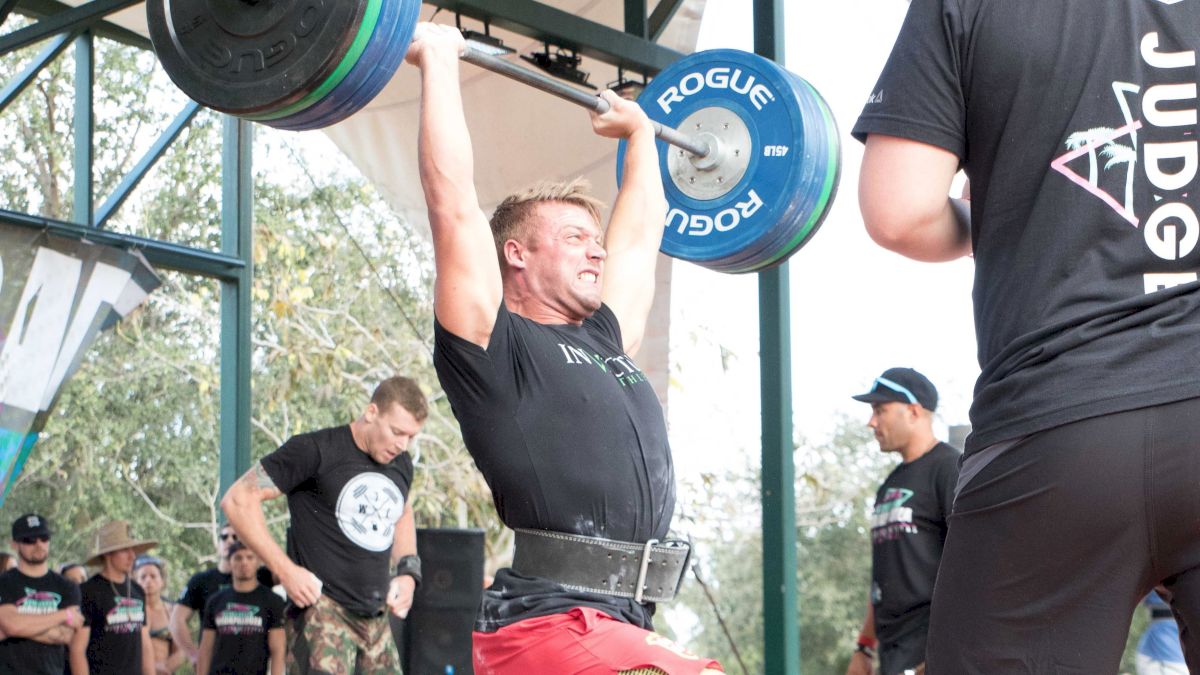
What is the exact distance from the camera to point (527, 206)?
2350mm

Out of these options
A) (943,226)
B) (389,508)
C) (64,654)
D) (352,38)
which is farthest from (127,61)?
(943,226)

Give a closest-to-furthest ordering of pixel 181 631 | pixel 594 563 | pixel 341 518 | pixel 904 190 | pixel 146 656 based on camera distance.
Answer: pixel 904 190 < pixel 594 563 < pixel 341 518 < pixel 146 656 < pixel 181 631

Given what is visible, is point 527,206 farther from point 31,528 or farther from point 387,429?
point 31,528

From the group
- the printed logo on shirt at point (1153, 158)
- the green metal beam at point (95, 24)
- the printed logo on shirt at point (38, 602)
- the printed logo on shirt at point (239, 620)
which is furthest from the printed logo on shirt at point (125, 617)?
the printed logo on shirt at point (1153, 158)

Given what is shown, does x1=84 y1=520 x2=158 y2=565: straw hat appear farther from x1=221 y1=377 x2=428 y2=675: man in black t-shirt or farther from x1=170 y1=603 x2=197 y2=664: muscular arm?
x1=221 y1=377 x2=428 y2=675: man in black t-shirt

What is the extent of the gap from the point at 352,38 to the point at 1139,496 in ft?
4.67

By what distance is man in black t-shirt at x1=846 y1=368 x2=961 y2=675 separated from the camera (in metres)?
3.76

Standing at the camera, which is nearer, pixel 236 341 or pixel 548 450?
pixel 548 450

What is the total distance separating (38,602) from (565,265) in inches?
148

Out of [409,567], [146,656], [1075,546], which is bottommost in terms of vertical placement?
[146,656]

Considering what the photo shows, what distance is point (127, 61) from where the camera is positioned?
11.1m

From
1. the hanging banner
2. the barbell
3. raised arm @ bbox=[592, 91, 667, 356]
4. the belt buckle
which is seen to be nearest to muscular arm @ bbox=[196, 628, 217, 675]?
the hanging banner

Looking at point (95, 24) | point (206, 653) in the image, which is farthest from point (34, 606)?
point (95, 24)

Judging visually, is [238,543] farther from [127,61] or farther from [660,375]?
[127,61]
